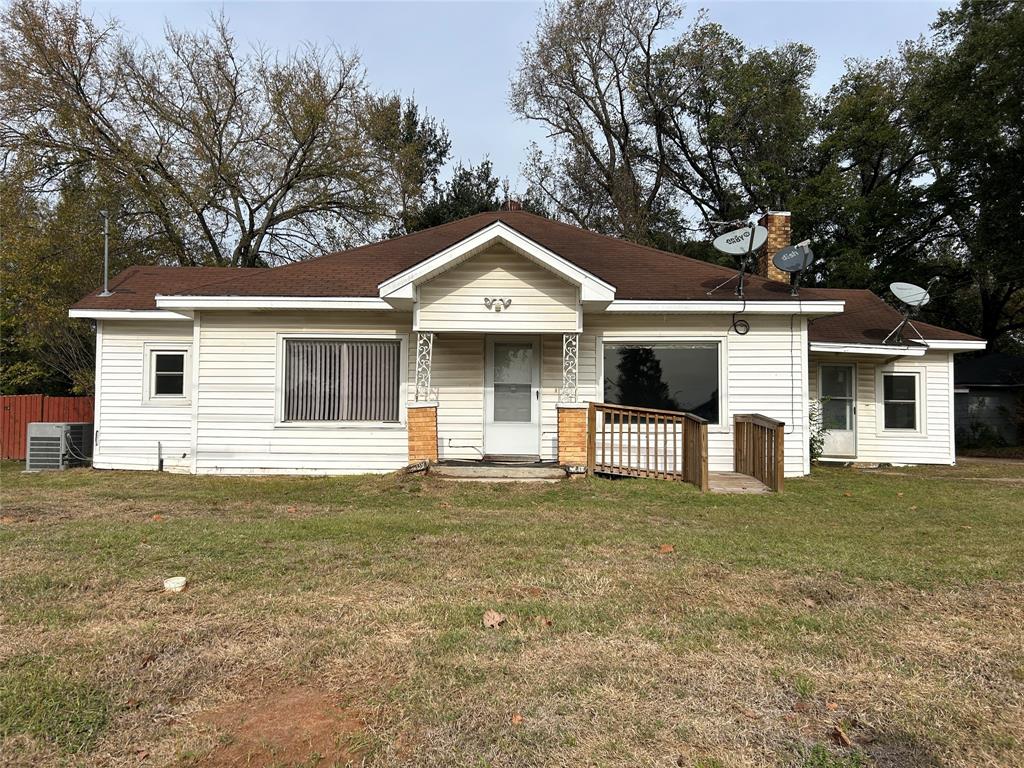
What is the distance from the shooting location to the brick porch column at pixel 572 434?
30.9ft

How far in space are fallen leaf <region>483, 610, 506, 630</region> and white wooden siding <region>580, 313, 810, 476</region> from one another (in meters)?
7.07

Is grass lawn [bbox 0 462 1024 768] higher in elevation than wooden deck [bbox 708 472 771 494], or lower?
lower

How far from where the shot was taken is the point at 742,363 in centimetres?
1048

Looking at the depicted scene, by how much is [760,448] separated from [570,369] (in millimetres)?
3050

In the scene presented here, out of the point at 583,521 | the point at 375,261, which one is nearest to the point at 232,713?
the point at 583,521

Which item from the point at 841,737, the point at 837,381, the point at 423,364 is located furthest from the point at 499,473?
the point at 837,381

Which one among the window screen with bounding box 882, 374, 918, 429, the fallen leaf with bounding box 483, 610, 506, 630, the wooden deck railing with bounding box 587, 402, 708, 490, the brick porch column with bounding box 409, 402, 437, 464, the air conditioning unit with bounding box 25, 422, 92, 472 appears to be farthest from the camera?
the window screen with bounding box 882, 374, 918, 429

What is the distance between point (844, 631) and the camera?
3.45m

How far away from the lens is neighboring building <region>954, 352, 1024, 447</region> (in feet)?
69.2

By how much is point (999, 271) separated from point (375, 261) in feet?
70.5

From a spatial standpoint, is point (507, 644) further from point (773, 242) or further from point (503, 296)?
point (773, 242)

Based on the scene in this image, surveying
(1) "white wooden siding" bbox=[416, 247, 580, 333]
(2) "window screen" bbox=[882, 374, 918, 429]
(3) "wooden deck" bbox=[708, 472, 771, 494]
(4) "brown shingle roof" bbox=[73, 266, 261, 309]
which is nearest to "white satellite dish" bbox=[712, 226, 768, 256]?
(1) "white wooden siding" bbox=[416, 247, 580, 333]

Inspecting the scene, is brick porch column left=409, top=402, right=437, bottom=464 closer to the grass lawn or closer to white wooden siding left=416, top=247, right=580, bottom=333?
white wooden siding left=416, top=247, right=580, bottom=333

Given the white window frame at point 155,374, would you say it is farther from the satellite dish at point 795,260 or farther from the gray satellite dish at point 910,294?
the gray satellite dish at point 910,294
